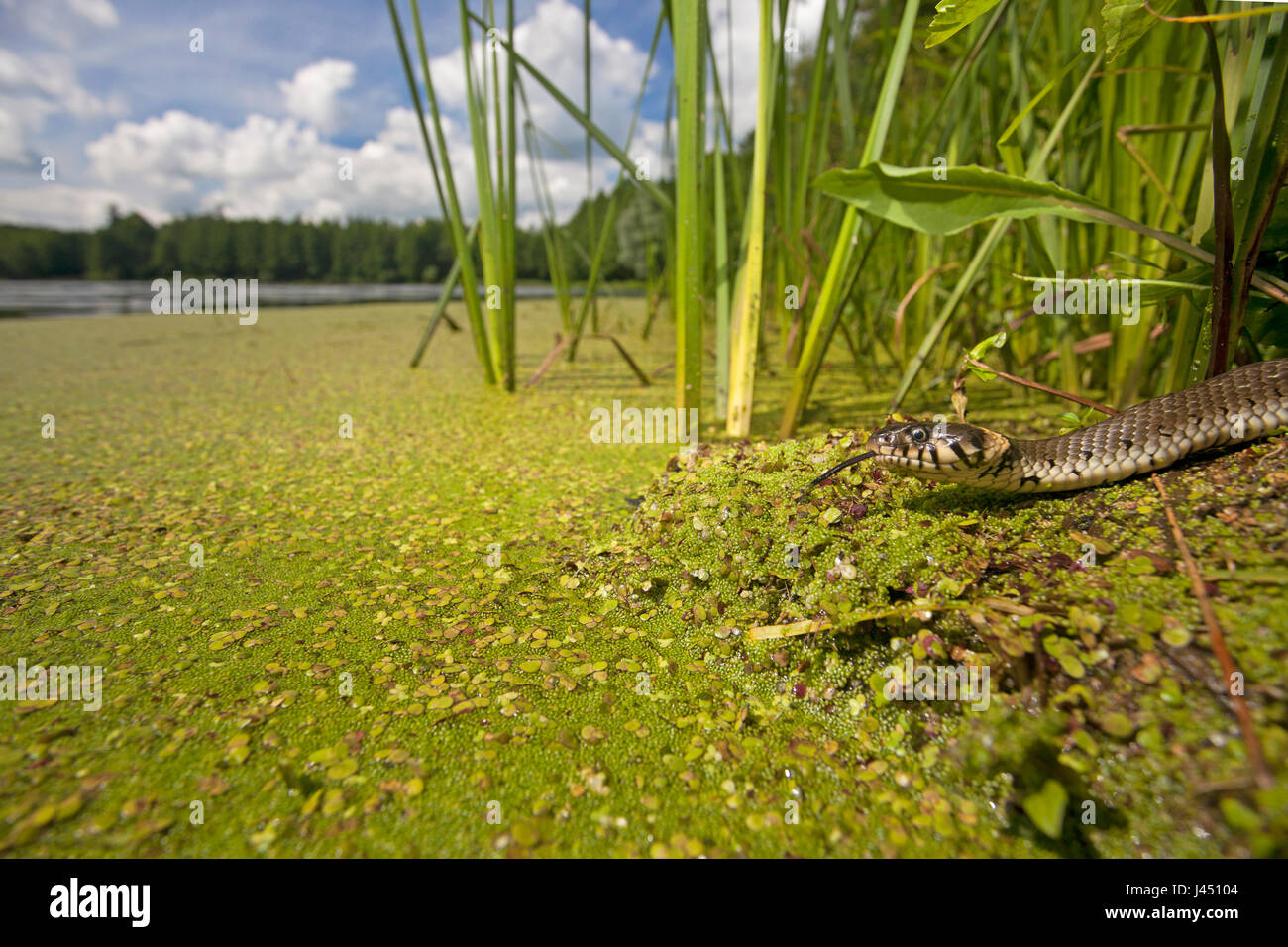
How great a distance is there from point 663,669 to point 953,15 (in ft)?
3.38

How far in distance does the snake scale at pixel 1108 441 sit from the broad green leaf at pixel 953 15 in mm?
561

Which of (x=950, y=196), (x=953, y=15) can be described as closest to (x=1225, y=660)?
(x=950, y=196)

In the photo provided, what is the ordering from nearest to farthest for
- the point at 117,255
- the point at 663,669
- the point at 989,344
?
the point at 663,669 → the point at 989,344 → the point at 117,255

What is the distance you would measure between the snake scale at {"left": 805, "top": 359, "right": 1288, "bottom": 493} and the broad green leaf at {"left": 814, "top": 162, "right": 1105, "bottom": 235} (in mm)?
309

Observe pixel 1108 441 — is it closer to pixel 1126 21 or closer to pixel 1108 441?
pixel 1108 441

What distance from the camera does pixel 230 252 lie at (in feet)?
74.2

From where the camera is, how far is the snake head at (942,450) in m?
0.92

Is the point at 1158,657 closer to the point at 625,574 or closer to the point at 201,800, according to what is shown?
the point at 625,574

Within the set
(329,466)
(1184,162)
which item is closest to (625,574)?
(329,466)

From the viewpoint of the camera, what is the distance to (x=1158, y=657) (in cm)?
65

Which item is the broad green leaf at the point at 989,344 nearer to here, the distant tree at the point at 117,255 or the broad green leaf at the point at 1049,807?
the broad green leaf at the point at 1049,807

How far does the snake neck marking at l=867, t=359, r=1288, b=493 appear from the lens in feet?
2.87

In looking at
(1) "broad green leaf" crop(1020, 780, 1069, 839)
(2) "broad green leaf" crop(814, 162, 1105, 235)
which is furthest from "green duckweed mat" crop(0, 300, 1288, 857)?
(2) "broad green leaf" crop(814, 162, 1105, 235)

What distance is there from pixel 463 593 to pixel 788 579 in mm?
592
